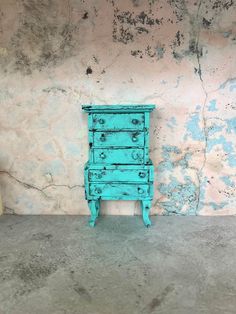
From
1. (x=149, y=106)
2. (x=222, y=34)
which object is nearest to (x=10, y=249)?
(x=149, y=106)

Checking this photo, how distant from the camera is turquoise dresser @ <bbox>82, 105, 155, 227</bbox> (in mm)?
2213

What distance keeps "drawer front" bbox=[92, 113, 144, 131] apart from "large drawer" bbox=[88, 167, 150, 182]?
0.34m

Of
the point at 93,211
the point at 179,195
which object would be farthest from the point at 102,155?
the point at 179,195

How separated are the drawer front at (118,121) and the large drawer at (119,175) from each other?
0.34 metres

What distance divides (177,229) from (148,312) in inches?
37.9

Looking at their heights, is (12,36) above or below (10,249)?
above

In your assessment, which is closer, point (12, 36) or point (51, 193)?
point (12, 36)

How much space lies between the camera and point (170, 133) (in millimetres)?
2439

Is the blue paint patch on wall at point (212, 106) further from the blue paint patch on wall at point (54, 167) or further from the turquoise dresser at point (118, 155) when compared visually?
the blue paint patch on wall at point (54, 167)

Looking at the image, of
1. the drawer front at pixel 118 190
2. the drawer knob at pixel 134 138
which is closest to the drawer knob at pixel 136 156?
the drawer knob at pixel 134 138

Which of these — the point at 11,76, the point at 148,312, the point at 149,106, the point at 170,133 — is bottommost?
the point at 148,312

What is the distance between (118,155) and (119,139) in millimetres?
128

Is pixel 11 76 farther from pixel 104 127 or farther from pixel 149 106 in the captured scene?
pixel 149 106

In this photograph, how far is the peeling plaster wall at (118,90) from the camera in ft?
7.45
